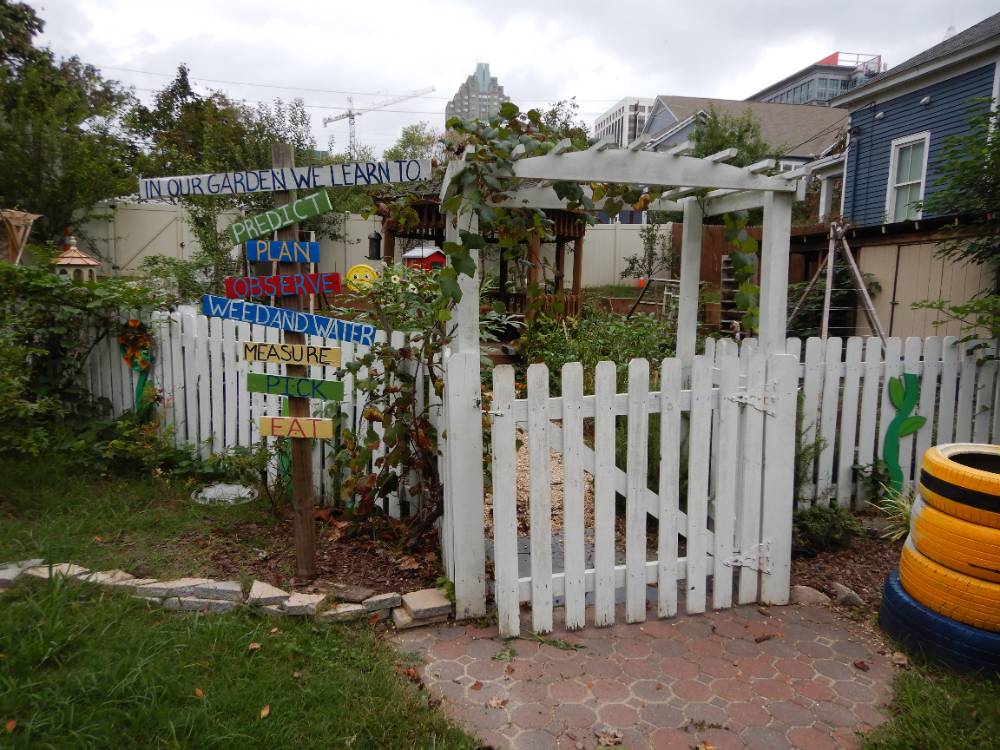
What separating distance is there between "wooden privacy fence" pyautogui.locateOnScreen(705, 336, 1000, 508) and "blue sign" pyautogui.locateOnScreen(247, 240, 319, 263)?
3057 mm

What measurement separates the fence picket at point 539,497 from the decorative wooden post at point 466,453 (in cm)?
24

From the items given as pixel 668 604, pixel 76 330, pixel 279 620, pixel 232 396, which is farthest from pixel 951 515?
pixel 76 330

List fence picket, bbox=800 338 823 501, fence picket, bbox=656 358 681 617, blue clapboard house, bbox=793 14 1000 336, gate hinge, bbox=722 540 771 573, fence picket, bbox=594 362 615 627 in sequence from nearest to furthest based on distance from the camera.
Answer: fence picket, bbox=594 362 615 627, fence picket, bbox=656 358 681 617, gate hinge, bbox=722 540 771 573, fence picket, bbox=800 338 823 501, blue clapboard house, bbox=793 14 1000 336

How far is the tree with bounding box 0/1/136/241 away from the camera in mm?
12930

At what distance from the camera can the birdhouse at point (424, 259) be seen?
7.33 metres

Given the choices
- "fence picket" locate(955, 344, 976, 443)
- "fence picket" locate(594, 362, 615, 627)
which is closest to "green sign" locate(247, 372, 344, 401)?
"fence picket" locate(594, 362, 615, 627)

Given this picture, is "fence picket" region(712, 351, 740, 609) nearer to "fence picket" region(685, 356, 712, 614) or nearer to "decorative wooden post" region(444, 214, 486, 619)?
"fence picket" region(685, 356, 712, 614)

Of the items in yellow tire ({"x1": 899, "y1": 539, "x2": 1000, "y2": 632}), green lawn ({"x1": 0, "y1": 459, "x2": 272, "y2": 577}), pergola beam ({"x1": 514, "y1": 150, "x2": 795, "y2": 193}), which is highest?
pergola beam ({"x1": 514, "y1": 150, "x2": 795, "y2": 193})

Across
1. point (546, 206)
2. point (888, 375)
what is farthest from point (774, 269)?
point (888, 375)

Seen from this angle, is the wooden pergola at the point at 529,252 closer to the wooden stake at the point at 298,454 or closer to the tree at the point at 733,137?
the wooden stake at the point at 298,454

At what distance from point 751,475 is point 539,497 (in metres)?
1.13

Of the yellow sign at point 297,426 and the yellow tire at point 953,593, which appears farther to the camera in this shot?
the yellow sign at point 297,426

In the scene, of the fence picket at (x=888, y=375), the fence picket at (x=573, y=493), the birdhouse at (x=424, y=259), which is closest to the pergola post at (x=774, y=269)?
the fence picket at (x=573, y=493)

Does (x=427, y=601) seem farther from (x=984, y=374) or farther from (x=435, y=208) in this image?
(x=435, y=208)
